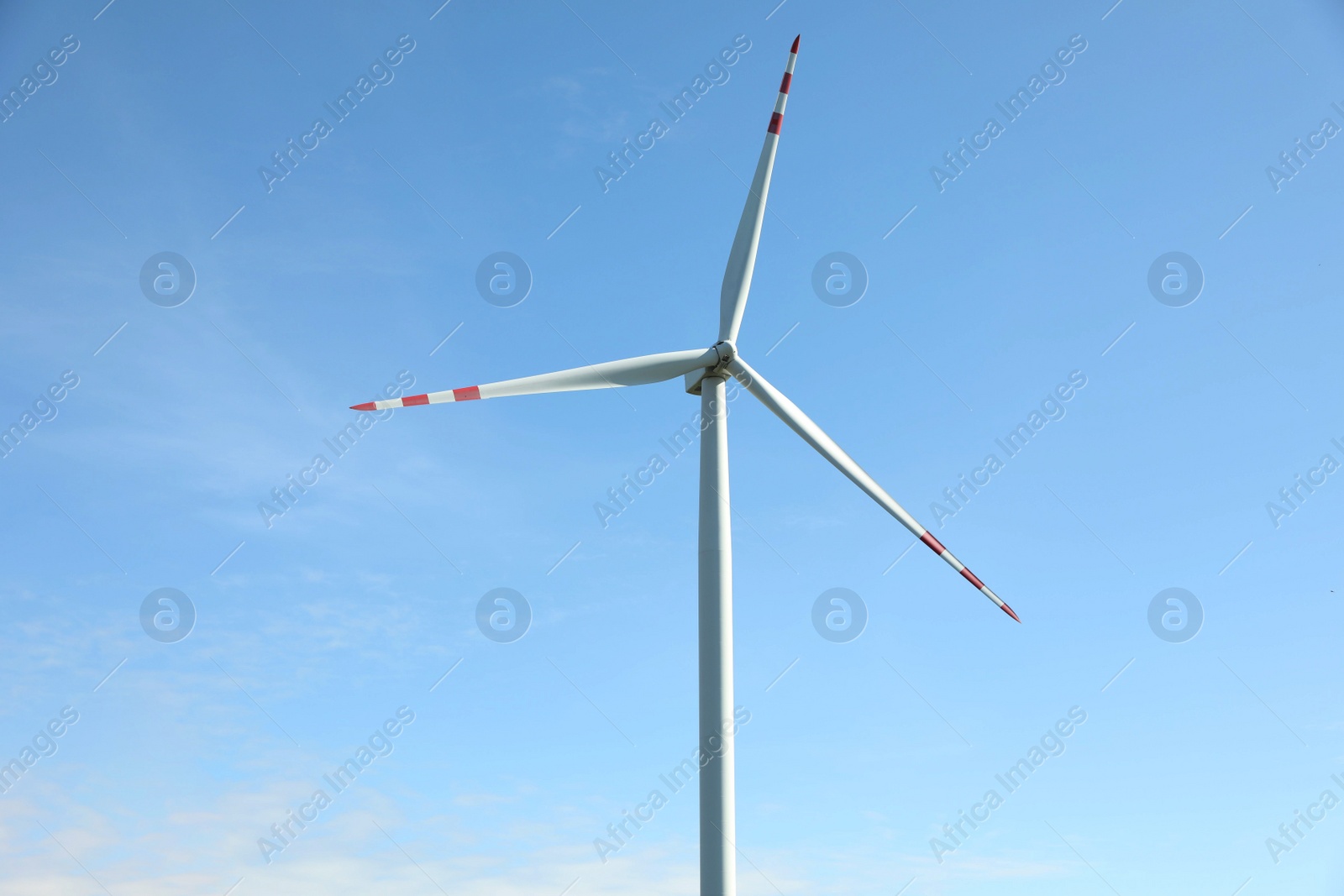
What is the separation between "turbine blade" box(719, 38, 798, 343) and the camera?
27.8 meters

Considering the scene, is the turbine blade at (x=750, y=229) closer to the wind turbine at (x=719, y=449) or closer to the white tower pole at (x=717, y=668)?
the wind turbine at (x=719, y=449)

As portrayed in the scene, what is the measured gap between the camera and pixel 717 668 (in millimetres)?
22766

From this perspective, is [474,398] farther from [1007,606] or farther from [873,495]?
[1007,606]

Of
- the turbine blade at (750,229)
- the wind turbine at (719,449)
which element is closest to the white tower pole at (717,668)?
the wind turbine at (719,449)

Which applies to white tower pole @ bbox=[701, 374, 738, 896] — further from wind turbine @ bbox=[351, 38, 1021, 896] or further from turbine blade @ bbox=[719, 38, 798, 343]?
turbine blade @ bbox=[719, 38, 798, 343]

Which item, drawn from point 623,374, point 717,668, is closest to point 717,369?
point 623,374

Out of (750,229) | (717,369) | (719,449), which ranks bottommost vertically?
(719,449)

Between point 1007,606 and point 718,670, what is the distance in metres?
11.5

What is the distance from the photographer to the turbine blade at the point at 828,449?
1047 inches

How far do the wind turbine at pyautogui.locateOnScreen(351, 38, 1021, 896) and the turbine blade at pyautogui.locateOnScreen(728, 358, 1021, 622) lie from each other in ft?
0.09

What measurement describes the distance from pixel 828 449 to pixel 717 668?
7755 millimetres

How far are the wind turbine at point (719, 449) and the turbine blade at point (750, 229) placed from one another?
2 cm

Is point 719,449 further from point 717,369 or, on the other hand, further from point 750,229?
point 750,229

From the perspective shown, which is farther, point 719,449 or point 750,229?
point 750,229
